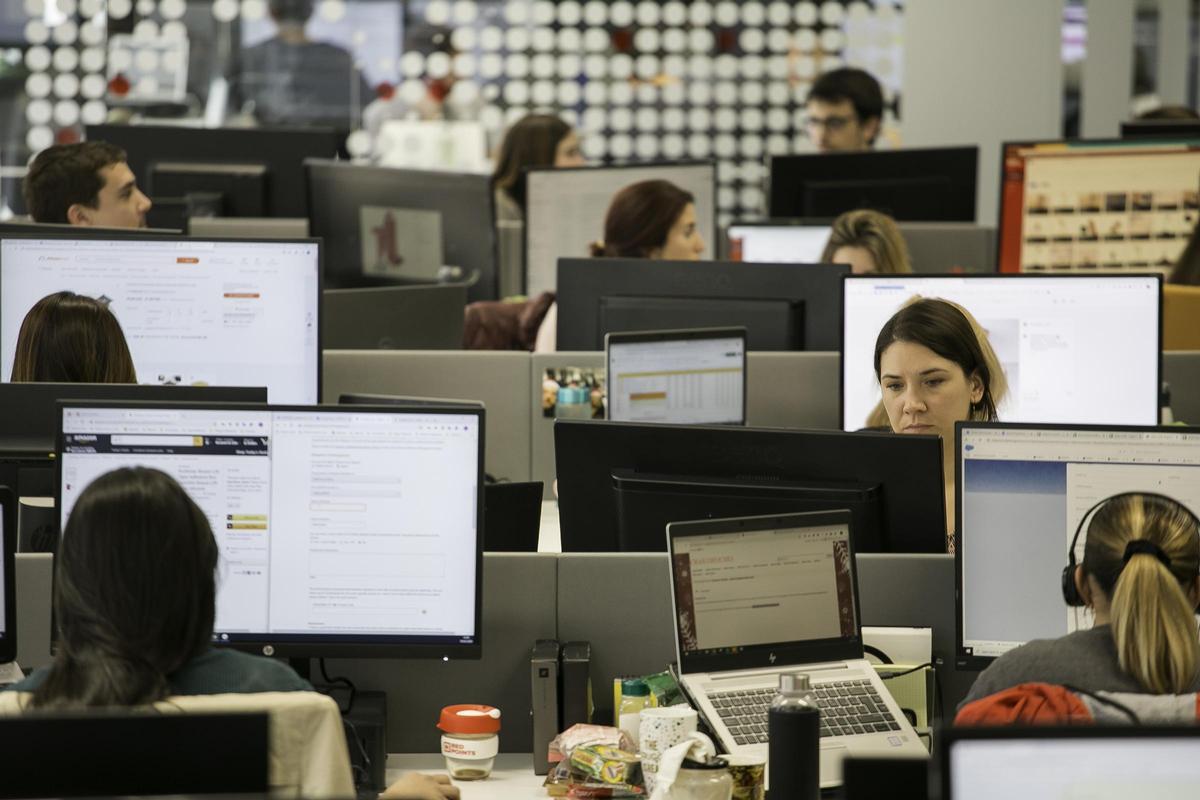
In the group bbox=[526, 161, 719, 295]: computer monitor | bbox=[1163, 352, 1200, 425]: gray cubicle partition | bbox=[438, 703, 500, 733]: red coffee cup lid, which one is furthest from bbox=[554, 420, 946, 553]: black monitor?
bbox=[526, 161, 719, 295]: computer monitor

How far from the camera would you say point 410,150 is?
27.8 feet

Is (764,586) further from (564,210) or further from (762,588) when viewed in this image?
(564,210)

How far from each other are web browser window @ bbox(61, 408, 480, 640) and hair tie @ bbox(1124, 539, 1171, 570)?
0.85 m

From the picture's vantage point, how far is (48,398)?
Result: 2.63m

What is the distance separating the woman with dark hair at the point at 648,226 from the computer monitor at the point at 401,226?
0.35m

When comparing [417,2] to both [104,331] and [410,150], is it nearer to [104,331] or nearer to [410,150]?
[410,150]

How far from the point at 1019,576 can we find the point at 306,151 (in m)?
3.57

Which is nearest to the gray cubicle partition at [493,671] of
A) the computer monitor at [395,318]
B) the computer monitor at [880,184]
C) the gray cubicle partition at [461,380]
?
the gray cubicle partition at [461,380]

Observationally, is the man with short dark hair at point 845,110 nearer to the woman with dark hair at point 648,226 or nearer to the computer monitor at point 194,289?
the woman with dark hair at point 648,226

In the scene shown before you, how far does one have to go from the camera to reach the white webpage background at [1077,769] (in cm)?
131

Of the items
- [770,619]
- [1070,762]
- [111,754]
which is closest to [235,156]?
[770,619]

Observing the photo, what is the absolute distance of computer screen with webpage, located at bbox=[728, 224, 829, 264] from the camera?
17.0 feet

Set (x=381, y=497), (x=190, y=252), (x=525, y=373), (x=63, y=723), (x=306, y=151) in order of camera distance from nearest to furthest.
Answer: (x=63, y=723) → (x=381, y=497) → (x=190, y=252) → (x=525, y=373) → (x=306, y=151)

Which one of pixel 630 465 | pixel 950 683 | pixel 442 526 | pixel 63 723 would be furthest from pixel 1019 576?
pixel 63 723
